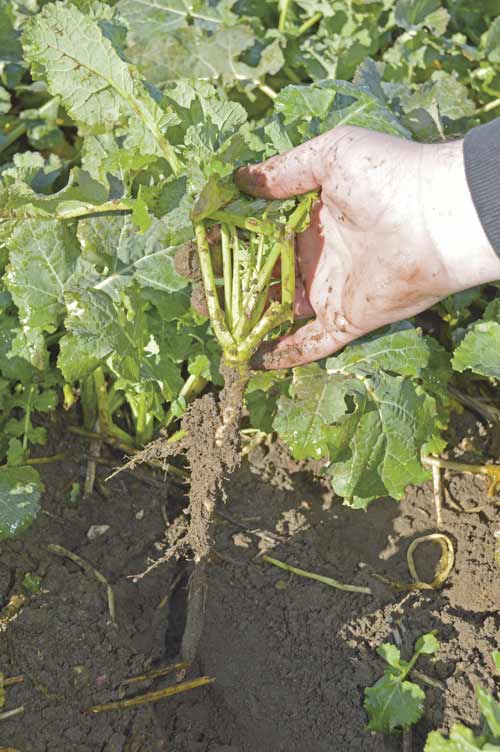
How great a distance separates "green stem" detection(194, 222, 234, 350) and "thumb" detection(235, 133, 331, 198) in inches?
8.7

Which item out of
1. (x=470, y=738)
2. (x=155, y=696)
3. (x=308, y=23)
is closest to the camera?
(x=470, y=738)

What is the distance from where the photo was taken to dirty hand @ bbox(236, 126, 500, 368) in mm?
2303

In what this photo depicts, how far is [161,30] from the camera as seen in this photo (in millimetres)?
3420

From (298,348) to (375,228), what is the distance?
46 cm

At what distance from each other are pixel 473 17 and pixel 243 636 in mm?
2908

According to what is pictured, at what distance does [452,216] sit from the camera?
2.29 metres

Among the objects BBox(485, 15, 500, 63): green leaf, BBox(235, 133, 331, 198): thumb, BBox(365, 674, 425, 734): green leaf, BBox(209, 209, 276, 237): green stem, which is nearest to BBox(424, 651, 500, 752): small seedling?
BBox(365, 674, 425, 734): green leaf

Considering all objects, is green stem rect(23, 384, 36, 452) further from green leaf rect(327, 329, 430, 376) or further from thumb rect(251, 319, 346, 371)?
green leaf rect(327, 329, 430, 376)

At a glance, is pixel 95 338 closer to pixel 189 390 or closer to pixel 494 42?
pixel 189 390

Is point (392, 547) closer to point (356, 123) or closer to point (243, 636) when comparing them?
point (243, 636)

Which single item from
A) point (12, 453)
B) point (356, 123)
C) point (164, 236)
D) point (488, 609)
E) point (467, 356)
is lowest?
point (488, 609)

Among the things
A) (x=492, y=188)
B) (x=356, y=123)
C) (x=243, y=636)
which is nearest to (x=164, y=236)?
(x=356, y=123)

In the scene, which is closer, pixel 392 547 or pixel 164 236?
pixel 164 236

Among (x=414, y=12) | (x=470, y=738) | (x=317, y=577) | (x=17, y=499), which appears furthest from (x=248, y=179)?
(x=470, y=738)
